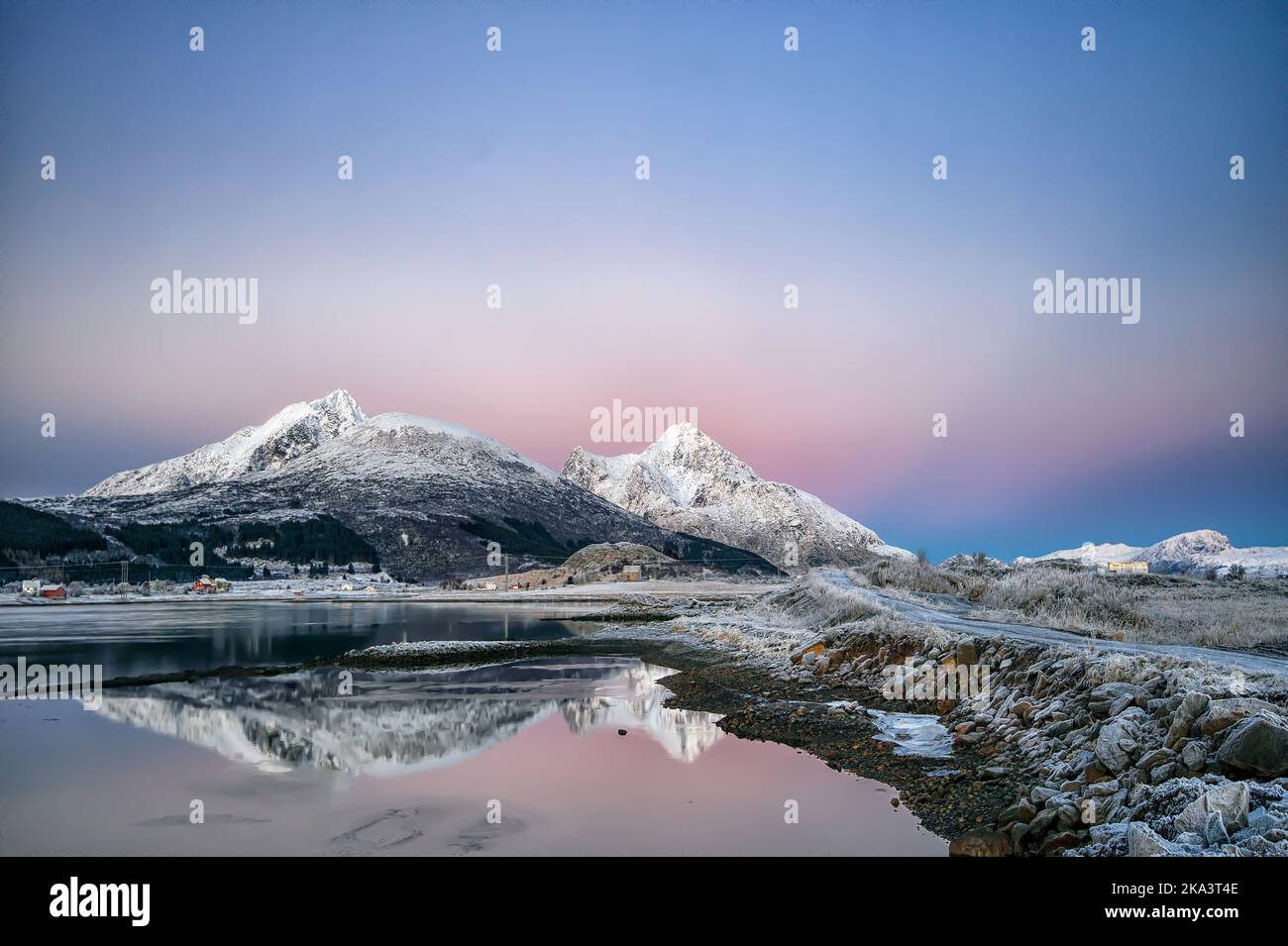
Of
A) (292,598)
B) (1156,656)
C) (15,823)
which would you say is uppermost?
(1156,656)

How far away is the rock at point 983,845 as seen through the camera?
9602 millimetres

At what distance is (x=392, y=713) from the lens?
22031 mm

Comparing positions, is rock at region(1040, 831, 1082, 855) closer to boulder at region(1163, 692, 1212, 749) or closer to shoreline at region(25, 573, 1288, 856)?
shoreline at region(25, 573, 1288, 856)

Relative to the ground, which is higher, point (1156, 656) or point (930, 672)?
point (1156, 656)

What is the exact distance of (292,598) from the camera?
359ft

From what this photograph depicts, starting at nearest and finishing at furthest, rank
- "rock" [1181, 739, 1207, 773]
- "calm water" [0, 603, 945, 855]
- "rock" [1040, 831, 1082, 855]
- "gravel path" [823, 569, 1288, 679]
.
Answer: "rock" [1040, 831, 1082, 855], "rock" [1181, 739, 1207, 773], "calm water" [0, 603, 945, 855], "gravel path" [823, 569, 1288, 679]

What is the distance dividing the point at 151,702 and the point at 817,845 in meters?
21.7

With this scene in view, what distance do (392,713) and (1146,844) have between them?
61.8 ft

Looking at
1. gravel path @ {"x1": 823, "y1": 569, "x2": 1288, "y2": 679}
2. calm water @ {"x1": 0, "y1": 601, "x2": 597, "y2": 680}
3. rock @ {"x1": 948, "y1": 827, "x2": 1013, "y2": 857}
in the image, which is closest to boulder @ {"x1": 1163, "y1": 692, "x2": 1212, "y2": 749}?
rock @ {"x1": 948, "y1": 827, "x2": 1013, "y2": 857}

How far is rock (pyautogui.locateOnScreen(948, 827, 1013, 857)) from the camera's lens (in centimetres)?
960

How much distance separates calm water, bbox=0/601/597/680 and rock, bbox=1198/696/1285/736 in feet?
111

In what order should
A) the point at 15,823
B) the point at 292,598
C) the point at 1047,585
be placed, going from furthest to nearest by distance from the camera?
1. the point at 292,598
2. the point at 1047,585
3. the point at 15,823
